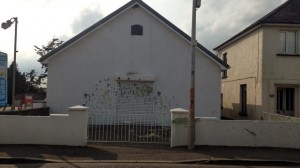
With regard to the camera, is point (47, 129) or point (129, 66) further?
point (129, 66)

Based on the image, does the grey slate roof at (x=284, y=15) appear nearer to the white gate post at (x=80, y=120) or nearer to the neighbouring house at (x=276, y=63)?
the neighbouring house at (x=276, y=63)

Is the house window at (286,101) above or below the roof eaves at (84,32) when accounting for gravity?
below

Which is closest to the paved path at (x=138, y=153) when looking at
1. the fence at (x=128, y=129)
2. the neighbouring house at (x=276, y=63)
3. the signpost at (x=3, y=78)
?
the fence at (x=128, y=129)

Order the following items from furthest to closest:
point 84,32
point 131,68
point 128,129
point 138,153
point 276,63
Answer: point 276,63, point 131,68, point 84,32, point 128,129, point 138,153

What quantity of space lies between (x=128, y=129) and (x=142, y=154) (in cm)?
329

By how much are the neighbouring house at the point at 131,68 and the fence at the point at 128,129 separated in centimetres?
233

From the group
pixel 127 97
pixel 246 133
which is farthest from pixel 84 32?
pixel 246 133

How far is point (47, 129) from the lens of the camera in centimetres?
1303

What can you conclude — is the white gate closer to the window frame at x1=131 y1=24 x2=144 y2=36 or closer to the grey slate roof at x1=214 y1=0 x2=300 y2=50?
the window frame at x1=131 y1=24 x2=144 y2=36

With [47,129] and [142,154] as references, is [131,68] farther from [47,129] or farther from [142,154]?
[142,154]

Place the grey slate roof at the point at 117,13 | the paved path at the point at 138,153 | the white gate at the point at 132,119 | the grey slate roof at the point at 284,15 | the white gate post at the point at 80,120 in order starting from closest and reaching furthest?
the paved path at the point at 138,153 → the white gate post at the point at 80,120 → the white gate at the point at 132,119 → the grey slate roof at the point at 117,13 → the grey slate roof at the point at 284,15

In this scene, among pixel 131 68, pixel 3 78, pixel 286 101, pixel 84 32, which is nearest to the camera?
pixel 3 78

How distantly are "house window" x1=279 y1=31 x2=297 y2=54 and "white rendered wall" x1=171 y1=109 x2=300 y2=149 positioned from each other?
29.9 feet

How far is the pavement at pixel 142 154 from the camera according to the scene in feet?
36.0
